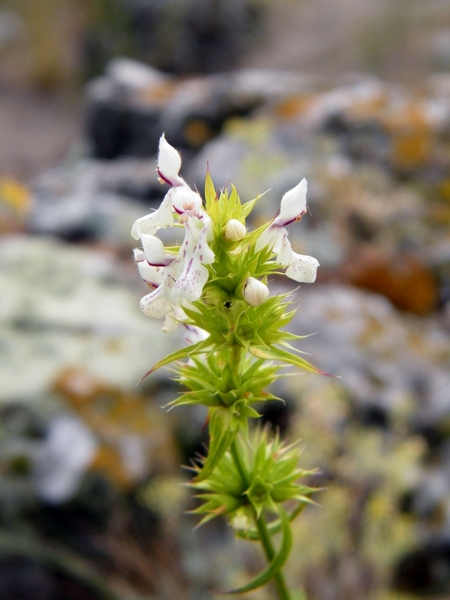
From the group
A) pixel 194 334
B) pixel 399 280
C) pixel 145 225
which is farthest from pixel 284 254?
pixel 399 280

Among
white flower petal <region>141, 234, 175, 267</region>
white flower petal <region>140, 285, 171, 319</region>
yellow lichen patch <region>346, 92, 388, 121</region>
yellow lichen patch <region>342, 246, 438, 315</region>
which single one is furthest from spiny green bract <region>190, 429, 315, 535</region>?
yellow lichen patch <region>346, 92, 388, 121</region>

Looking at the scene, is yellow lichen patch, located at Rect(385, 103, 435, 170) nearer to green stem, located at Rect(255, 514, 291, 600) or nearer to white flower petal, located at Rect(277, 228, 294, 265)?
white flower petal, located at Rect(277, 228, 294, 265)

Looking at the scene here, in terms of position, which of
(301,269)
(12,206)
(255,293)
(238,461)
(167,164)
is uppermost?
(12,206)

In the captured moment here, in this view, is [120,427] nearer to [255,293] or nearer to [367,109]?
[255,293]

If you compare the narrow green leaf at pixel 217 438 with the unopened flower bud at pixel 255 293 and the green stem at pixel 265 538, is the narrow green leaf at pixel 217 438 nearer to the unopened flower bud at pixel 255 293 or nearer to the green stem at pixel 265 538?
the green stem at pixel 265 538

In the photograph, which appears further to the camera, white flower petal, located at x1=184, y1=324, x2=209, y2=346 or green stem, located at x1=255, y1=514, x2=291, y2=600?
white flower petal, located at x1=184, y1=324, x2=209, y2=346
